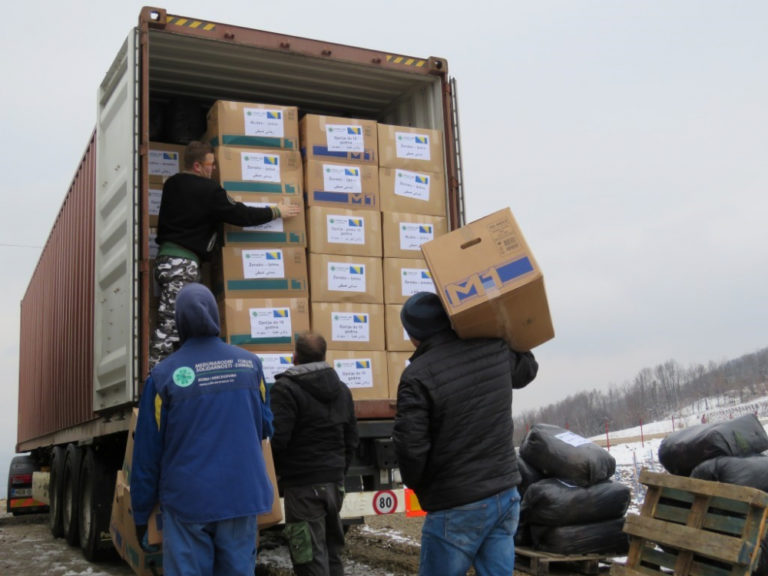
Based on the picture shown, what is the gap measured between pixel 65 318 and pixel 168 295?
351 centimetres

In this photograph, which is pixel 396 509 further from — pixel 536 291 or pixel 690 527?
pixel 536 291

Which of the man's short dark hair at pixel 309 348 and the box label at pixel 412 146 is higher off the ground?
the box label at pixel 412 146

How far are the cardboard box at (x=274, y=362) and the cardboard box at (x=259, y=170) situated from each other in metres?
1.02

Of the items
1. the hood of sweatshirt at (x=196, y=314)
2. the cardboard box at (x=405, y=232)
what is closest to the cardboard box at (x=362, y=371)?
the cardboard box at (x=405, y=232)

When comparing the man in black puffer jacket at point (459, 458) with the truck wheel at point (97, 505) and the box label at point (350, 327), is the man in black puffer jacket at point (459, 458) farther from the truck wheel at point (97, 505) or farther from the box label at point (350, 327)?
the truck wheel at point (97, 505)

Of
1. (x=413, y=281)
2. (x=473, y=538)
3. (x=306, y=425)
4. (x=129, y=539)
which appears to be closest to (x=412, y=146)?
(x=413, y=281)

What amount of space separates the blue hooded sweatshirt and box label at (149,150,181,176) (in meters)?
2.69

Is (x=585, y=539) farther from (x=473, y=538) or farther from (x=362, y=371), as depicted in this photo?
(x=473, y=538)

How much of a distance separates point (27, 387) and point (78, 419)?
5399mm

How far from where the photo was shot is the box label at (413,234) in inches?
213

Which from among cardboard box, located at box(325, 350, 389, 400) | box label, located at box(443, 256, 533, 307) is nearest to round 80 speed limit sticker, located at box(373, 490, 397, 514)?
cardboard box, located at box(325, 350, 389, 400)

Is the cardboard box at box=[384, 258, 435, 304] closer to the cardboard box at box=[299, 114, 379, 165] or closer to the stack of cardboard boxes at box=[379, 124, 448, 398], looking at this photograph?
the stack of cardboard boxes at box=[379, 124, 448, 398]

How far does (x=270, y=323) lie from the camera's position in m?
4.92

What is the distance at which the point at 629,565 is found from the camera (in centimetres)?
509
